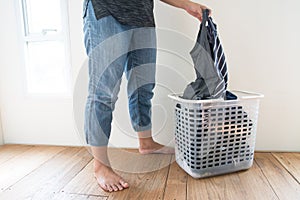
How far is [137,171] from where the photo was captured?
0.99 m

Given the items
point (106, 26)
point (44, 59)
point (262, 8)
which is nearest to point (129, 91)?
point (106, 26)

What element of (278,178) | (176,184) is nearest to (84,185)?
(176,184)

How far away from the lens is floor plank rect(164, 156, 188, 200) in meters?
0.80

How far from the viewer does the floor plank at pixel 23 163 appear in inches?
37.2

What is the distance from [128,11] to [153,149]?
2.14 ft

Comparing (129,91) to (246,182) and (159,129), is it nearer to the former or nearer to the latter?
(159,129)

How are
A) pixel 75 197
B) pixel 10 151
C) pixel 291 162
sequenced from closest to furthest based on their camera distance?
1. pixel 75 197
2. pixel 291 162
3. pixel 10 151

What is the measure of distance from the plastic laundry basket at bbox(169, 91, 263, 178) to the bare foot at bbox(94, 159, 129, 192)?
28 cm

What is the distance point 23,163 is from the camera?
1098mm

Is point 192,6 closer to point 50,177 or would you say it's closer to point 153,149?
point 153,149

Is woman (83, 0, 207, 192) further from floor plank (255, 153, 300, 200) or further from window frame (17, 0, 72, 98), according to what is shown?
floor plank (255, 153, 300, 200)

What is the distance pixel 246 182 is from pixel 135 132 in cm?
57

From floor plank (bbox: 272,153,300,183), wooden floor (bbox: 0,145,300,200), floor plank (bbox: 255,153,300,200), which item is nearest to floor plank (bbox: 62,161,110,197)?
wooden floor (bbox: 0,145,300,200)

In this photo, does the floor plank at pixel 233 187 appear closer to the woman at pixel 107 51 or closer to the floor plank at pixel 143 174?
the floor plank at pixel 143 174
